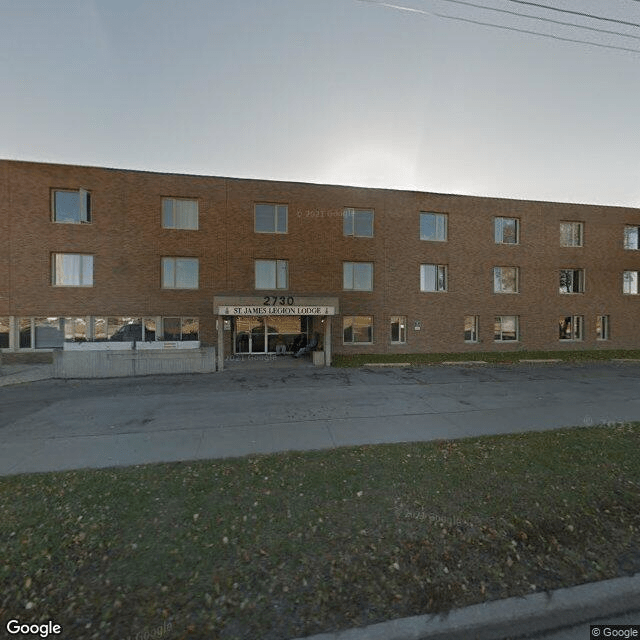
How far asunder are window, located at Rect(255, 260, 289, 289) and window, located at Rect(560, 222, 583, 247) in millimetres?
18787

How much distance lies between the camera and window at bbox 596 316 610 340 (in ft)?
71.2

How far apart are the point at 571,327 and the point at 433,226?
11782 mm

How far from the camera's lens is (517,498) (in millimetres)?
3809

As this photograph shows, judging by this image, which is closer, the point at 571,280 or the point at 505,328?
the point at 505,328

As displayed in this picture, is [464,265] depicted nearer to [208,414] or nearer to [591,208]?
[591,208]

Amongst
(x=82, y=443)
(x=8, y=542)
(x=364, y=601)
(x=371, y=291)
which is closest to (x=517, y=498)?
(x=364, y=601)

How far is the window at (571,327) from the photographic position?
2142 centimetres

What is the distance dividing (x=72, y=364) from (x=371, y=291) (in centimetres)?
1465

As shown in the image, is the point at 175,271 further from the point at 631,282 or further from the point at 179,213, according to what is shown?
the point at 631,282

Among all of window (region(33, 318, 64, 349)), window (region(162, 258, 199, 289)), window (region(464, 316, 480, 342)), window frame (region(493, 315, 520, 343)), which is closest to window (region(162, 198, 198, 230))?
window (region(162, 258, 199, 289))

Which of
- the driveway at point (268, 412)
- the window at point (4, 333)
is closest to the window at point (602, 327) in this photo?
the driveway at point (268, 412)

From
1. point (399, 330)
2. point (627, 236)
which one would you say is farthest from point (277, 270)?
point (627, 236)

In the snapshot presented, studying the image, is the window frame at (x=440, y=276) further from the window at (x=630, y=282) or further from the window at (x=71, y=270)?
the window at (x=71, y=270)

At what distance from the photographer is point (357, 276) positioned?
62.6 ft
